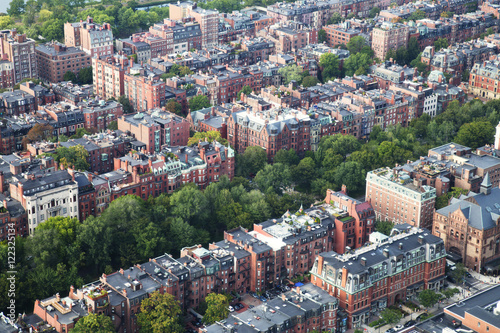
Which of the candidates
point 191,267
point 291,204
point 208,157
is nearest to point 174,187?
point 208,157

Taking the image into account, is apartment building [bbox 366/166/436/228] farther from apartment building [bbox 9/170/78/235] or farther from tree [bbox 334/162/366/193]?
apartment building [bbox 9/170/78/235]

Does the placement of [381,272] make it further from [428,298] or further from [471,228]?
[471,228]

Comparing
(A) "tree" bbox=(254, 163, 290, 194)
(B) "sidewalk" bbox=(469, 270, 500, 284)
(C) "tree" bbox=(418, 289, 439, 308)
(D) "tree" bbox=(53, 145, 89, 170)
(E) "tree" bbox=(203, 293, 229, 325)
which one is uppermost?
(D) "tree" bbox=(53, 145, 89, 170)

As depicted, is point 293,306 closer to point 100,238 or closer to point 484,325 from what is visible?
point 484,325

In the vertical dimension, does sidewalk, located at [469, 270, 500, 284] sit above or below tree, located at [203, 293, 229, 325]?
below

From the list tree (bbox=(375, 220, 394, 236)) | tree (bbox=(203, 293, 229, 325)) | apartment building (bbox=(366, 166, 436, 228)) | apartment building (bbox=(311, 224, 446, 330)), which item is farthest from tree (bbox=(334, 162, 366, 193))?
tree (bbox=(203, 293, 229, 325))
